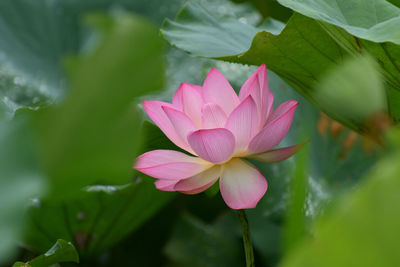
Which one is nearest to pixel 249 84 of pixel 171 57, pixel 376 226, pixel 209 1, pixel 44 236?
pixel 376 226

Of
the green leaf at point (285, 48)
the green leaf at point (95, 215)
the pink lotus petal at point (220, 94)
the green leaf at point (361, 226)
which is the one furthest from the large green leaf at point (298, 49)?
the green leaf at point (361, 226)

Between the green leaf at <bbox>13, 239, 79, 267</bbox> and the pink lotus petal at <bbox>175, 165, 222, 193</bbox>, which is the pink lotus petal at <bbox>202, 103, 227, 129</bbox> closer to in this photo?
the pink lotus petal at <bbox>175, 165, 222, 193</bbox>

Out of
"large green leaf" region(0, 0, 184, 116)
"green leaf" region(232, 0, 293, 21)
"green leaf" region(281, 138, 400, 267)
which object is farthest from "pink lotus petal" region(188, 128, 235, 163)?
"green leaf" region(232, 0, 293, 21)

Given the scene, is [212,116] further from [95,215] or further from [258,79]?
[95,215]

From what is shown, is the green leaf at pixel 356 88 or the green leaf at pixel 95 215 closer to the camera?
the green leaf at pixel 356 88

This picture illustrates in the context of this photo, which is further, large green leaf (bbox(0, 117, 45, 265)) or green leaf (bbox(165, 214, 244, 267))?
green leaf (bbox(165, 214, 244, 267))

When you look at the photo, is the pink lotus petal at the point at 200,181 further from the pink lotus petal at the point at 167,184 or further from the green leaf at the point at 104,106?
the green leaf at the point at 104,106

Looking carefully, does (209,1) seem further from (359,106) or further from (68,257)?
(359,106)
